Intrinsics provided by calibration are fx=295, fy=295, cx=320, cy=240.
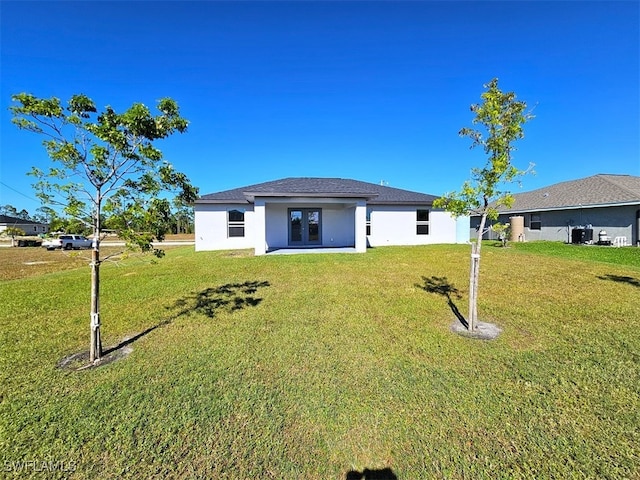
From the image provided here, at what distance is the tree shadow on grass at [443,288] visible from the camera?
21.1 ft

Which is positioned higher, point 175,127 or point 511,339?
point 175,127

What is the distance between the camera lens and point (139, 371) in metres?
3.90

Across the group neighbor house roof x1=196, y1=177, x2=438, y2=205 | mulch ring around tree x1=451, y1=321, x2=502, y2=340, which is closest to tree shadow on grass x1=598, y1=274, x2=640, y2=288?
mulch ring around tree x1=451, y1=321, x2=502, y2=340

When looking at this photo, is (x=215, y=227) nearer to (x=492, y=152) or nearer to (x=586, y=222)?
(x=492, y=152)

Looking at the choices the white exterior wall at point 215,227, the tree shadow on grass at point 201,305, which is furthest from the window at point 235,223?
the tree shadow on grass at point 201,305

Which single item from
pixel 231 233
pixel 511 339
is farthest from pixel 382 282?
pixel 231 233

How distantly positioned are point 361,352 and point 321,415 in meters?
1.51

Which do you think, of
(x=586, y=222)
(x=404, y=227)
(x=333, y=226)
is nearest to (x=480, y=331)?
(x=333, y=226)

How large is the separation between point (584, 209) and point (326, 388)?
75.9ft

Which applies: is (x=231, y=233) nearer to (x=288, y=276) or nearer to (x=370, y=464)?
(x=288, y=276)

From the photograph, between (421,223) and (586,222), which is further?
(586,222)

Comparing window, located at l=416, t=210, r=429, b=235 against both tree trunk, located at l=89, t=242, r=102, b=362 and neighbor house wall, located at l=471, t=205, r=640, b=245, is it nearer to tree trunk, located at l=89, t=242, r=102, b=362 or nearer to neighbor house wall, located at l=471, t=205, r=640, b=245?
neighbor house wall, located at l=471, t=205, r=640, b=245

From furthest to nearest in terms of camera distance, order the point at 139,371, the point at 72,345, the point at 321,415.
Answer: the point at 72,345, the point at 139,371, the point at 321,415

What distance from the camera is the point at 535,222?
2256 cm
